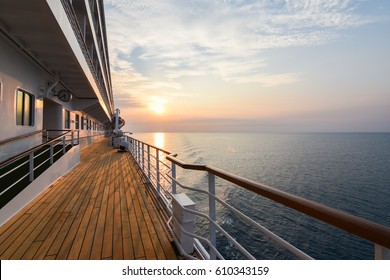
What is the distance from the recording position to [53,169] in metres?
5.07

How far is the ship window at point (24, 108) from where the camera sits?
5189 millimetres

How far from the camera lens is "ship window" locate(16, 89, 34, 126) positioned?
17.0ft

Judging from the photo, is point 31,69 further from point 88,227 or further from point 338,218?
point 338,218

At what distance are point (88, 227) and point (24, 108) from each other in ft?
14.6

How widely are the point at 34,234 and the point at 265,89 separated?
1727 centimetres

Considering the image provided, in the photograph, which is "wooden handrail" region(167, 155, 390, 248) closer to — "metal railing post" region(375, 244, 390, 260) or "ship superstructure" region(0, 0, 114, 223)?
"metal railing post" region(375, 244, 390, 260)

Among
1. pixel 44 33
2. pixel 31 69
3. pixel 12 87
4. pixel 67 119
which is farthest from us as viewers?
pixel 67 119

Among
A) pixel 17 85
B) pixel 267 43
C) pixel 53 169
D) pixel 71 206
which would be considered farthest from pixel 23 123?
pixel 267 43

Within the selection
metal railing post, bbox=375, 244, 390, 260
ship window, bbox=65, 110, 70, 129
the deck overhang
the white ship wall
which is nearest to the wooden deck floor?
the white ship wall

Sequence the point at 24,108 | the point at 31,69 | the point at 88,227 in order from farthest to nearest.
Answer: the point at 31,69
the point at 24,108
the point at 88,227

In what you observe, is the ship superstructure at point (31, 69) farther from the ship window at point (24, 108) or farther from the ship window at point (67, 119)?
the ship window at point (67, 119)

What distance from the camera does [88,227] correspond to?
278 centimetres

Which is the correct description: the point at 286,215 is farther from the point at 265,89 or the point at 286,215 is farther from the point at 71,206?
the point at 265,89

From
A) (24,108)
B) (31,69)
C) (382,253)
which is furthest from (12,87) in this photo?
(382,253)
